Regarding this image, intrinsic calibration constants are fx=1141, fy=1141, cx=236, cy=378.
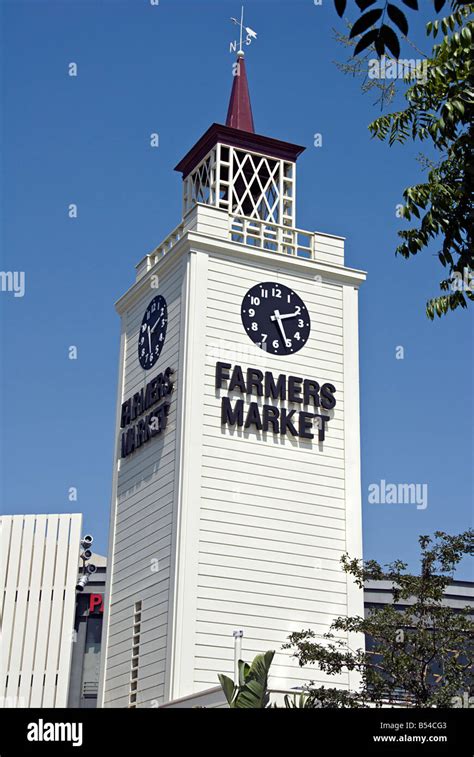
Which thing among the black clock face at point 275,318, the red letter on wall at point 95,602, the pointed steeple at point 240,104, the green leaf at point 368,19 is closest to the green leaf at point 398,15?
the green leaf at point 368,19

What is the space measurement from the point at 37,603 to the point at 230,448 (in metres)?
16.5

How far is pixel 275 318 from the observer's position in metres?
32.7

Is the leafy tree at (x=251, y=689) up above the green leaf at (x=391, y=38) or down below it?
below

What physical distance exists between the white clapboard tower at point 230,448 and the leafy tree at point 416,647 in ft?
23.3

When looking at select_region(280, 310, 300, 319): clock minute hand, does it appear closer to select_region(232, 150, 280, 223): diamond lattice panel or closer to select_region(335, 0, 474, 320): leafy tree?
select_region(232, 150, 280, 223): diamond lattice panel

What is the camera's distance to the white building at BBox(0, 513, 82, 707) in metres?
42.9

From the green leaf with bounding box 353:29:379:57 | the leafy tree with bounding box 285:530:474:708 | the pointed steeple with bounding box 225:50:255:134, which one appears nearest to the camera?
the green leaf with bounding box 353:29:379:57

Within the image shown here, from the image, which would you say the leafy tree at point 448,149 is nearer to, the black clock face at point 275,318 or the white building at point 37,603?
the black clock face at point 275,318

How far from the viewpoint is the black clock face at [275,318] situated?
106 feet

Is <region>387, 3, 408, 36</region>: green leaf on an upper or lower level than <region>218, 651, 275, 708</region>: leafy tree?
upper

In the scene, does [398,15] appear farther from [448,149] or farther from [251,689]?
[251,689]

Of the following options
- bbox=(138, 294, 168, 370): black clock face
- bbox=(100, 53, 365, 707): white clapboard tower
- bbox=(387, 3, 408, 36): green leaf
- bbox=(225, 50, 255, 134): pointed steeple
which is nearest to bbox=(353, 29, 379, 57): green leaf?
bbox=(387, 3, 408, 36): green leaf

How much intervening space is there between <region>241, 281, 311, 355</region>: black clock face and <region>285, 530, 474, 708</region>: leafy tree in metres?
10.9

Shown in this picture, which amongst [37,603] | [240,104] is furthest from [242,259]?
[37,603]
